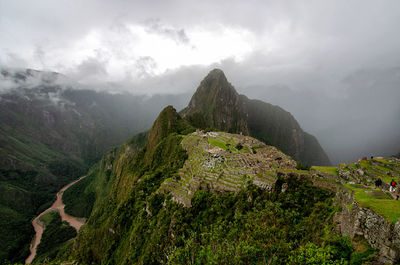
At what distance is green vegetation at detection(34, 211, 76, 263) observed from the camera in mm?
122363

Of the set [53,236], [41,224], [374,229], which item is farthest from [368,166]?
[41,224]

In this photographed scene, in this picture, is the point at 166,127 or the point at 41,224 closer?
the point at 166,127

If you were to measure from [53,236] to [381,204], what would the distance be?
196348mm

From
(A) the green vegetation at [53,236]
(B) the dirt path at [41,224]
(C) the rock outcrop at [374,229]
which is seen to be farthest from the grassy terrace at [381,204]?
(B) the dirt path at [41,224]

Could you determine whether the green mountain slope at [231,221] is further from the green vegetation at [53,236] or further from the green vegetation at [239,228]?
the green vegetation at [53,236]

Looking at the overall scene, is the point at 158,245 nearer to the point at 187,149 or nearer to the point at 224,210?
the point at 224,210

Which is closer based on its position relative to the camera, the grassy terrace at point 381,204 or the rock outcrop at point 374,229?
the rock outcrop at point 374,229

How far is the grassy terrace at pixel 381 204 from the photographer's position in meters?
12.3

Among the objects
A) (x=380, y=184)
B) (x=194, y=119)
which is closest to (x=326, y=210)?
(x=380, y=184)

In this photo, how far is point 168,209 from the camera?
35875mm

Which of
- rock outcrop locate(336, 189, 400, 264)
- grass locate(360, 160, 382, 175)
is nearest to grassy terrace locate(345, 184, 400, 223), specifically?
rock outcrop locate(336, 189, 400, 264)

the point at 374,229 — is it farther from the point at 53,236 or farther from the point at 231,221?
the point at 53,236

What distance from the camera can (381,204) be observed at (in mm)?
14078

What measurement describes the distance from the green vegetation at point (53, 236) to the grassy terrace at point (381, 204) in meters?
158
